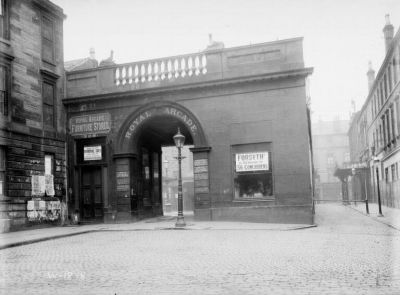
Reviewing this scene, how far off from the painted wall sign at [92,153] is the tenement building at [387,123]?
1302cm

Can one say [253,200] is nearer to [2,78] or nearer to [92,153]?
[92,153]

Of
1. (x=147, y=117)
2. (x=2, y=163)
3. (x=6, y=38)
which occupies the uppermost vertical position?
(x=6, y=38)

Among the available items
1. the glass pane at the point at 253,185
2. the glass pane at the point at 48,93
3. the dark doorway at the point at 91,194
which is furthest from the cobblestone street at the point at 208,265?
the glass pane at the point at 48,93

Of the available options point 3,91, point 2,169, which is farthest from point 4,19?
point 2,169

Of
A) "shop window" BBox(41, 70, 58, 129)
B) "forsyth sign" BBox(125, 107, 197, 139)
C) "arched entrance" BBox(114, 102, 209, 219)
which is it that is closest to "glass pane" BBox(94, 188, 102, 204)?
"arched entrance" BBox(114, 102, 209, 219)

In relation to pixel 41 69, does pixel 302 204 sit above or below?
below

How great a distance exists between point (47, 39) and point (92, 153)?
5.22 m

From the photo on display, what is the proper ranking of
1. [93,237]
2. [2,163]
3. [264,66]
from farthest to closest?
[264,66] → [2,163] → [93,237]

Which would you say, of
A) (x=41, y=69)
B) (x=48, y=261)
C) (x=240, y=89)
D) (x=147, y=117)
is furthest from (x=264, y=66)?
(x=48, y=261)

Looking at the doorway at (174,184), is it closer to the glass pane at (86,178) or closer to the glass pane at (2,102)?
the glass pane at (86,178)

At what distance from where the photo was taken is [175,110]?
61.4 ft

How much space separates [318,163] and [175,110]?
57.1 metres

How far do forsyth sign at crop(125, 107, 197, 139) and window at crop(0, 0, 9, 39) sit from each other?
593 centimetres

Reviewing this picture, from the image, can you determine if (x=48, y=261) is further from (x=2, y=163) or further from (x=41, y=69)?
(x=41, y=69)
